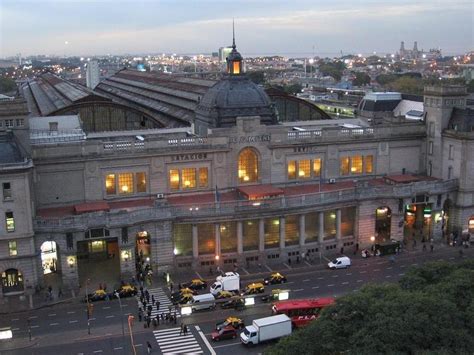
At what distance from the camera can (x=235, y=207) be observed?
295ft

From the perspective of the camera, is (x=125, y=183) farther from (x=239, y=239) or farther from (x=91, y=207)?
(x=239, y=239)

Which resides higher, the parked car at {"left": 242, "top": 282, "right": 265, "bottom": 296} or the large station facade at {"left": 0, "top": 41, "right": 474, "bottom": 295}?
the large station facade at {"left": 0, "top": 41, "right": 474, "bottom": 295}

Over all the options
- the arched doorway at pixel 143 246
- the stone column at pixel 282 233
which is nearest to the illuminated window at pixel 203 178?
the arched doorway at pixel 143 246

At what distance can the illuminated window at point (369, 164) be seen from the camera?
107 meters

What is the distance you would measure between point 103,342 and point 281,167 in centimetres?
4455

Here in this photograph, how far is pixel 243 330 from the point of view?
220 feet

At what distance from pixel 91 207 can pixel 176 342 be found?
2889cm

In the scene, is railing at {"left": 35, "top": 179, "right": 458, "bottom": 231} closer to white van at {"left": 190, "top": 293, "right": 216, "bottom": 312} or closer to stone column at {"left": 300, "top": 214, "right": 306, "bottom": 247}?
stone column at {"left": 300, "top": 214, "right": 306, "bottom": 247}

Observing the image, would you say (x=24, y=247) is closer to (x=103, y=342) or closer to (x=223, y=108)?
(x=103, y=342)

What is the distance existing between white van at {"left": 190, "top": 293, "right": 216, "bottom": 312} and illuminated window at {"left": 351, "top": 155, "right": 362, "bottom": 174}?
41.4 metres

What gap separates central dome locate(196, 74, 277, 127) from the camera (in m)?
101

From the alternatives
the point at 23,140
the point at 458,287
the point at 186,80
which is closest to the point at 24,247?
the point at 23,140

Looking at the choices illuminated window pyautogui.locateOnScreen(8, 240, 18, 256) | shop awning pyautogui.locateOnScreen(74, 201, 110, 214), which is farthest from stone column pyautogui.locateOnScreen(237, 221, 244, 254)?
illuminated window pyautogui.locateOnScreen(8, 240, 18, 256)

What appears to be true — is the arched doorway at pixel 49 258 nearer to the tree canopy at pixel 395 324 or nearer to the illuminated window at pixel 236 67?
the illuminated window at pixel 236 67
